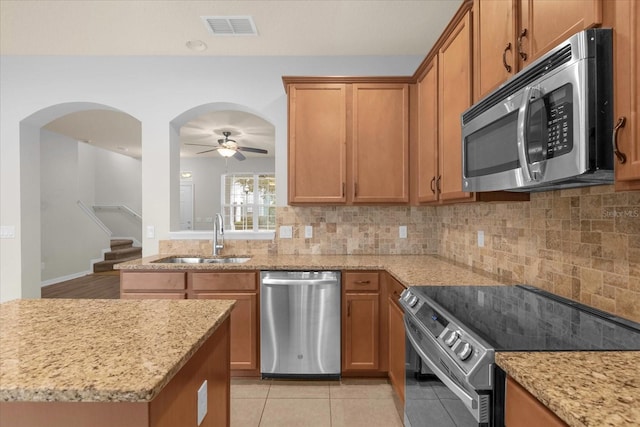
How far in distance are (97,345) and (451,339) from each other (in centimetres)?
110

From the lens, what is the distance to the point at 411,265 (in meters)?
2.59

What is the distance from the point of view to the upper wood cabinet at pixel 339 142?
2.96 m

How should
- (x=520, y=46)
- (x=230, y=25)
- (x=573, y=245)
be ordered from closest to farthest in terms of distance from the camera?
1. (x=520, y=46)
2. (x=573, y=245)
3. (x=230, y=25)

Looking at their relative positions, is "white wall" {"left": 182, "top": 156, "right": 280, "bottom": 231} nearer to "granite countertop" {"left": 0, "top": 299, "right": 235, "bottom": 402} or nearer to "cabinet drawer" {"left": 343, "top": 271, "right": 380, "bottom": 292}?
"cabinet drawer" {"left": 343, "top": 271, "right": 380, "bottom": 292}

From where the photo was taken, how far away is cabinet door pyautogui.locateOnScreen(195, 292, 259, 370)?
2.65 meters

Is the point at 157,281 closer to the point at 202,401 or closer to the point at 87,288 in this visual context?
the point at 202,401

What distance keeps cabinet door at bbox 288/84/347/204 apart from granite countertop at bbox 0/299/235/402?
1.66m

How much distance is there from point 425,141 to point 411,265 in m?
0.96

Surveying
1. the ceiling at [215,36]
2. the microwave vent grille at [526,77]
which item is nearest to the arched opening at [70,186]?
the ceiling at [215,36]

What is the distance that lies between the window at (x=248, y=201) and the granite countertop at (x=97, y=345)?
824 centimetres

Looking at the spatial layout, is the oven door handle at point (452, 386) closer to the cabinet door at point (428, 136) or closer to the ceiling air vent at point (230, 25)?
the cabinet door at point (428, 136)

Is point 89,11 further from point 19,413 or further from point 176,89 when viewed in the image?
point 19,413

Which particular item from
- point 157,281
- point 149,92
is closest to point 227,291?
point 157,281

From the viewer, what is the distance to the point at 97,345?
36.9 inches
